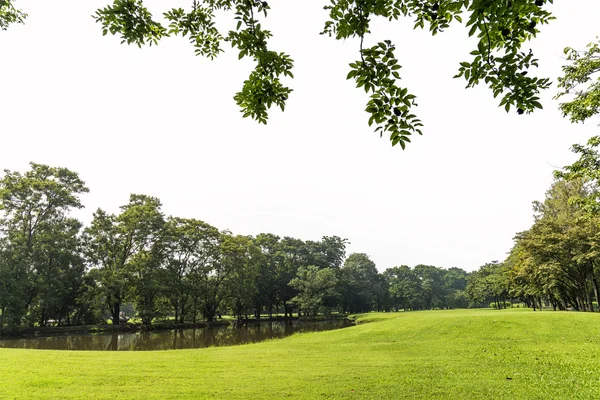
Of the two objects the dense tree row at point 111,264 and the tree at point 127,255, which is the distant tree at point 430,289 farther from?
the tree at point 127,255

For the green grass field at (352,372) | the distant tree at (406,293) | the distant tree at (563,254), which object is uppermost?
the distant tree at (563,254)

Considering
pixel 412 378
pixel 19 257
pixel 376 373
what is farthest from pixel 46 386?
pixel 19 257

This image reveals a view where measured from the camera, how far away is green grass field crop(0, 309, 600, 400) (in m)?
8.35

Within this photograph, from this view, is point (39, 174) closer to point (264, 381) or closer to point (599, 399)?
point (264, 381)

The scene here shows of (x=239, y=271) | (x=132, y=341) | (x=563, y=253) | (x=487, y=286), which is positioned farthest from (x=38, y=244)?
(x=487, y=286)

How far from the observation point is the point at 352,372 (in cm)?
1066

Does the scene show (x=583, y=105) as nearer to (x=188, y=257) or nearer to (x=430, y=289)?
(x=188, y=257)

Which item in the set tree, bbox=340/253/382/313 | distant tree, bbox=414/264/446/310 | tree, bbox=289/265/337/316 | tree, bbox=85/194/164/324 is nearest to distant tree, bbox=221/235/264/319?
tree, bbox=289/265/337/316

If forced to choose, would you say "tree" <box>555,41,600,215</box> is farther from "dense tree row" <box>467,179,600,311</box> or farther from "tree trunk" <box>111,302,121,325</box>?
"tree trunk" <box>111,302,121,325</box>

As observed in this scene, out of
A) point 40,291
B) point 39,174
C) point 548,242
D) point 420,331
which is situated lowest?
point 420,331

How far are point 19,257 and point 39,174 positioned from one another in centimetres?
1108

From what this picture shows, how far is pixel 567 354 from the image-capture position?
12547mm

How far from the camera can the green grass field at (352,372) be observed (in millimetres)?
8352

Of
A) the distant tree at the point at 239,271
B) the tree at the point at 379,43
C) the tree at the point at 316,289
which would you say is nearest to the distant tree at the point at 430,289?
the tree at the point at 316,289
